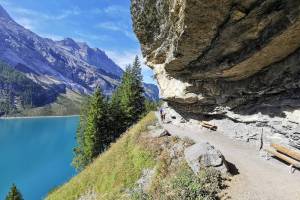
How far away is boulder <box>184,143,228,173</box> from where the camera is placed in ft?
57.5

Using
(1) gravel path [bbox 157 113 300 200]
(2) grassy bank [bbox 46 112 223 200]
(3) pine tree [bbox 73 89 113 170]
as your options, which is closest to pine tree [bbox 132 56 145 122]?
(3) pine tree [bbox 73 89 113 170]

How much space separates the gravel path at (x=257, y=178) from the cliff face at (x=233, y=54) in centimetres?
184

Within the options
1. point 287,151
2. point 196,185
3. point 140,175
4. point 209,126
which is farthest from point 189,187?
point 209,126

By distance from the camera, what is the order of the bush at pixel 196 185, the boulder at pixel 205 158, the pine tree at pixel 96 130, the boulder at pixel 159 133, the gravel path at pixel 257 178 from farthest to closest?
1. the pine tree at pixel 96 130
2. the boulder at pixel 159 133
3. the boulder at pixel 205 158
4. the bush at pixel 196 185
5. the gravel path at pixel 257 178

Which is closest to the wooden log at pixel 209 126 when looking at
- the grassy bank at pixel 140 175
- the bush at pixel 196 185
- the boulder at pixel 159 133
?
the boulder at pixel 159 133

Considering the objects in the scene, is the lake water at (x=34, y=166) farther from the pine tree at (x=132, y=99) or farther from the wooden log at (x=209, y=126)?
the wooden log at (x=209, y=126)

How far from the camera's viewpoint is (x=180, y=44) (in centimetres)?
1917

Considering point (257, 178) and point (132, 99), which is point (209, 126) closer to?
point (257, 178)

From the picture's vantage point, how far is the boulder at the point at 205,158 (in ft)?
57.5

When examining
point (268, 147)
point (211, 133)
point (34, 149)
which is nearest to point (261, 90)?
point (268, 147)

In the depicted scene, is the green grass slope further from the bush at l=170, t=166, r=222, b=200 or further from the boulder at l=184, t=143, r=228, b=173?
the bush at l=170, t=166, r=222, b=200

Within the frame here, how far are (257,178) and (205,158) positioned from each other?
9.33ft

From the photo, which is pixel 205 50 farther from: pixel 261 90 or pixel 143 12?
pixel 143 12

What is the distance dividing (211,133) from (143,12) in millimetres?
11915
